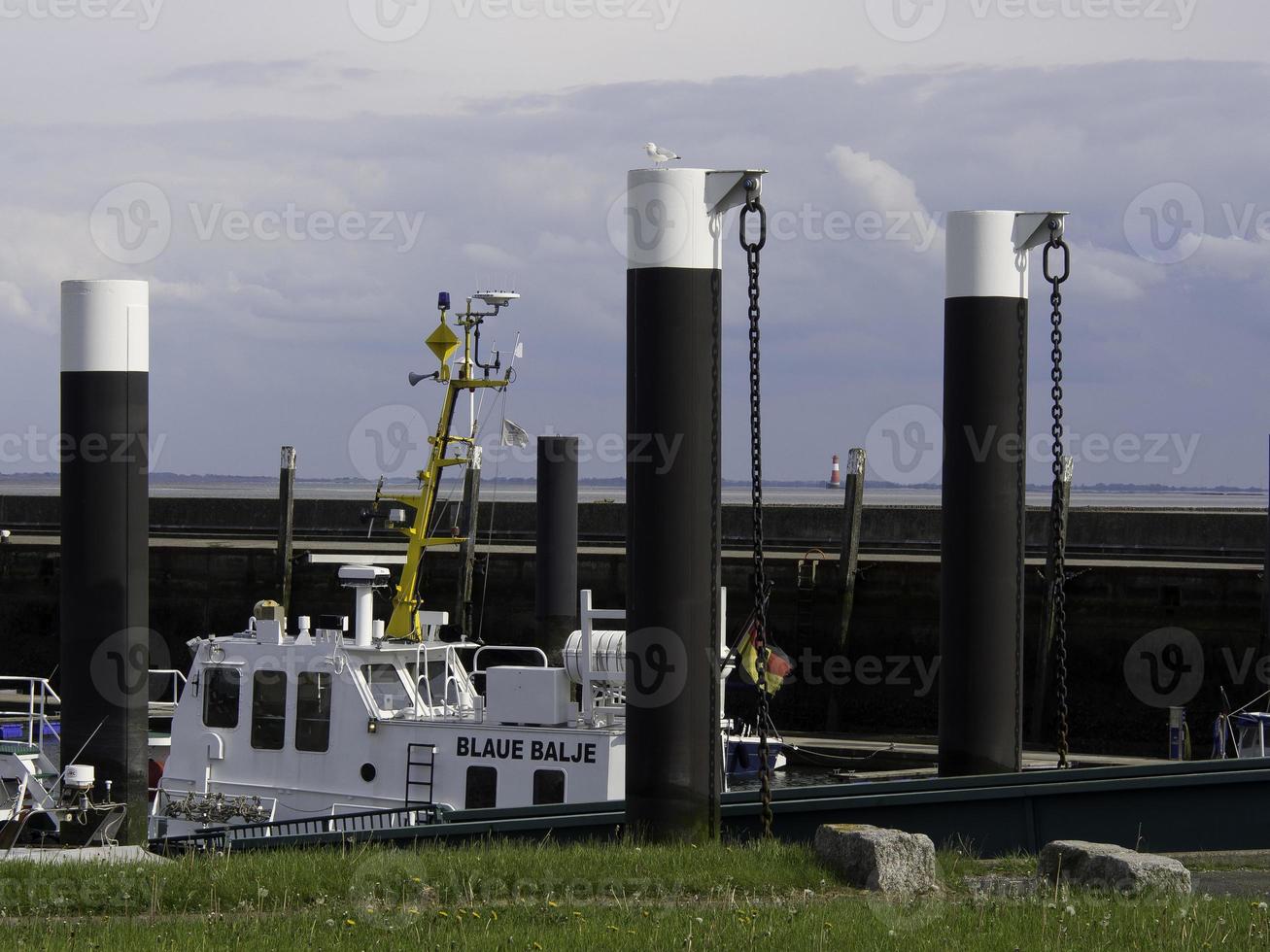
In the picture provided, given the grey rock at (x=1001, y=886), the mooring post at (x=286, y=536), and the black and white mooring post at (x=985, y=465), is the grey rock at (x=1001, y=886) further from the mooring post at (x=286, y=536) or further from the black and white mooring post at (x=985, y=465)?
the mooring post at (x=286, y=536)

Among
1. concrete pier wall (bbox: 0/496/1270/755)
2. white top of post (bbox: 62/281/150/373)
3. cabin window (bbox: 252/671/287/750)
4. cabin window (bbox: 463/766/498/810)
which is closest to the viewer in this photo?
white top of post (bbox: 62/281/150/373)

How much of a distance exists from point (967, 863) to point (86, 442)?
6419 mm

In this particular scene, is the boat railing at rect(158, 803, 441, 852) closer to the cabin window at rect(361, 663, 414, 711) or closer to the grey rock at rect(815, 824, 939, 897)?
the cabin window at rect(361, 663, 414, 711)

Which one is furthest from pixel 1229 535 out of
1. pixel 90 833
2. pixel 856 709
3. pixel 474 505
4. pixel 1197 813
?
pixel 90 833

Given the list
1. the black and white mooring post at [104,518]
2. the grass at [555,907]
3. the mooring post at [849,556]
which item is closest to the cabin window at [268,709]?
the black and white mooring post at [104,518]

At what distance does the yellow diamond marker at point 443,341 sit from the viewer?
1548 centimetres

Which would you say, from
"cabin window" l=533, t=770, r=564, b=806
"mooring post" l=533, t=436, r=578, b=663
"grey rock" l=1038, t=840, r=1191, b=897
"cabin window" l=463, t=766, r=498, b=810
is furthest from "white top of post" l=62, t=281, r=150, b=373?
"mooring post" l=533, t=436, r=578, b=663

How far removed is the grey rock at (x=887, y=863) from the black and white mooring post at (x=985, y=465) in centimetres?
228

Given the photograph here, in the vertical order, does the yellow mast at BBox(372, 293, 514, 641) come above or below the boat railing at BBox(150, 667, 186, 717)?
above

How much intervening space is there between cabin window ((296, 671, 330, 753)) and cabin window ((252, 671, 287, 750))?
20 cm

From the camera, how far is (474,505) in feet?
82.1

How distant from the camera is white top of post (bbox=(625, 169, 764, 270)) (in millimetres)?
8344

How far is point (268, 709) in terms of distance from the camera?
1353 cm

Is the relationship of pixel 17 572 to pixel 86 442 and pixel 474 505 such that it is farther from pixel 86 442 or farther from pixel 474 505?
pixel 86 442
